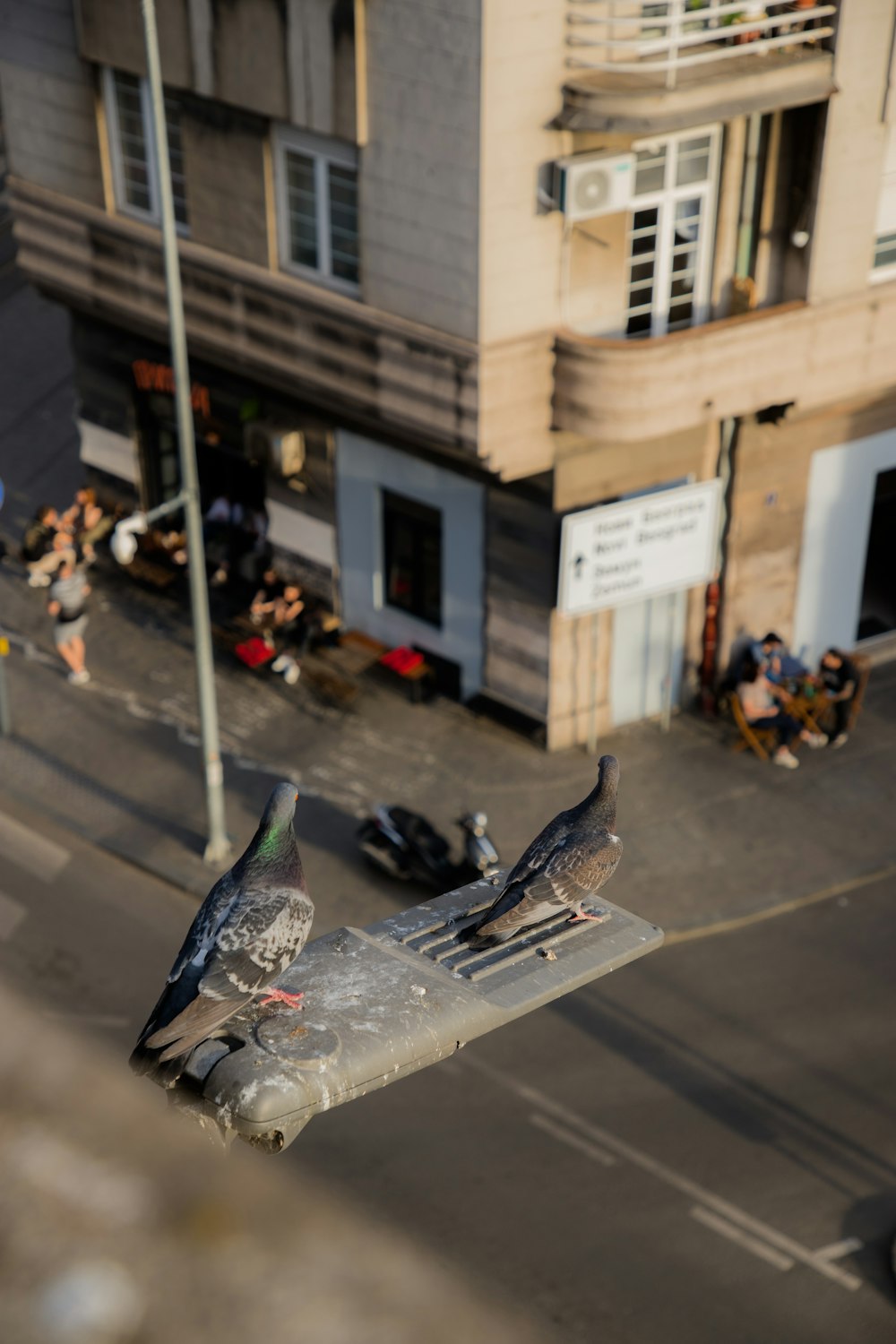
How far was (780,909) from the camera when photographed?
82.5ft

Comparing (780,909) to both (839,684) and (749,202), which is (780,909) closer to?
(839,684)

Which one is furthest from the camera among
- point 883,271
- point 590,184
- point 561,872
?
point 883,271

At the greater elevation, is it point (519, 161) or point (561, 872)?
point (561, 872)

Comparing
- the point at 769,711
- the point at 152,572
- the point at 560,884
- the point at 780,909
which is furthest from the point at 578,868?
the point at 152,572

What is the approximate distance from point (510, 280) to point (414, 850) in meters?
7.39

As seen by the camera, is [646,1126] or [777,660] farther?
[777,660]


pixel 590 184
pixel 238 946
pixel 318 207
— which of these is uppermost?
pixel 238 946

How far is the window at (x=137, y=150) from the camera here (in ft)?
92.0

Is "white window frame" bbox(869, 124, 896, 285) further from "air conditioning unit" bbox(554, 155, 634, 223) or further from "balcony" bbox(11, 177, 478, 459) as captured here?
"balcony" bbox(11, 177, 478, 459)

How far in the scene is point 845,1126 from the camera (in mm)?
21469

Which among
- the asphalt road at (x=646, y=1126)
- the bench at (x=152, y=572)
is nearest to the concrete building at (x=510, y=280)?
the bench at (x=152, y=572)

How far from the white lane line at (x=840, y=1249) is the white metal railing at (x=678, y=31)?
13364 mm

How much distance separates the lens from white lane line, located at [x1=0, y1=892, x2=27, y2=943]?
24703 mm

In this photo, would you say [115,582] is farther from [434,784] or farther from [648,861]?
[648,861]
